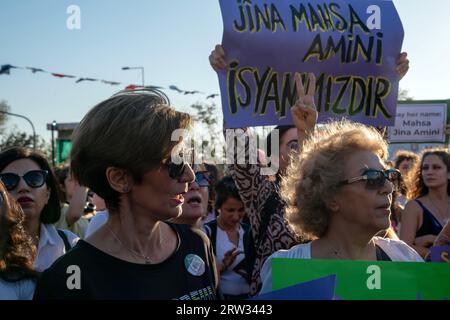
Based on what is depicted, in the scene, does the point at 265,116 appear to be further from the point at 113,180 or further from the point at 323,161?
the point at 113,180

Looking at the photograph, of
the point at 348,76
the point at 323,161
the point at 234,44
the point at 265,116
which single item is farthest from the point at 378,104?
the point at 323,161

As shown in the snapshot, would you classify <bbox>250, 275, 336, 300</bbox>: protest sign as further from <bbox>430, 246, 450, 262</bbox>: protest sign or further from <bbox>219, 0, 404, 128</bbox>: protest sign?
<bbox>219, 0, 404, 128</bbox>: protest sign

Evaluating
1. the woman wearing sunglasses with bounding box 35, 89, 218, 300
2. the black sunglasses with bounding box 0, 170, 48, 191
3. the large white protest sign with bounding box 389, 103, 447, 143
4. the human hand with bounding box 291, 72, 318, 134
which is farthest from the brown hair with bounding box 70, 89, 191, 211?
→ the large white protest sign with bounding box 389, 103, 447, 143

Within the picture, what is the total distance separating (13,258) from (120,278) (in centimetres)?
59

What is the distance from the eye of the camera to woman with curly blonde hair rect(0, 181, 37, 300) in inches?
75.7

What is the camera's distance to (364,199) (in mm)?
2031

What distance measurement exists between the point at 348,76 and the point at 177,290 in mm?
1777

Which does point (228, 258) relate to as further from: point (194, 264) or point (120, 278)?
point (120, 278)

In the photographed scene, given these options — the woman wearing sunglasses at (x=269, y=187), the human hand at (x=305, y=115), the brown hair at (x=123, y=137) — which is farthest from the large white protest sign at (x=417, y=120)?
the brown hair at (x=123, y=137)

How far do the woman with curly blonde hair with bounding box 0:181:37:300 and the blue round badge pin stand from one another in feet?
1.95

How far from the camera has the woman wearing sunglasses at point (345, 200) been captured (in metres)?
2.02

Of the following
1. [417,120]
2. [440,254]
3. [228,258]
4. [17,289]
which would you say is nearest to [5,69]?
[417,120]

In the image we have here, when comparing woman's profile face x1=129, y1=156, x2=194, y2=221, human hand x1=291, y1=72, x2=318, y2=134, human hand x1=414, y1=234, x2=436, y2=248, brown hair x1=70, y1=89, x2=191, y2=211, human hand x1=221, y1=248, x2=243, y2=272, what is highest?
human hand x1=291, y1=72, x2=318, y2=134

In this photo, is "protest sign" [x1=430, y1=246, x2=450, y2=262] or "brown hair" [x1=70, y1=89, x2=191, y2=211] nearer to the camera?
"brown hair" [x1=70, y1=89, x2=191, y2=211]
